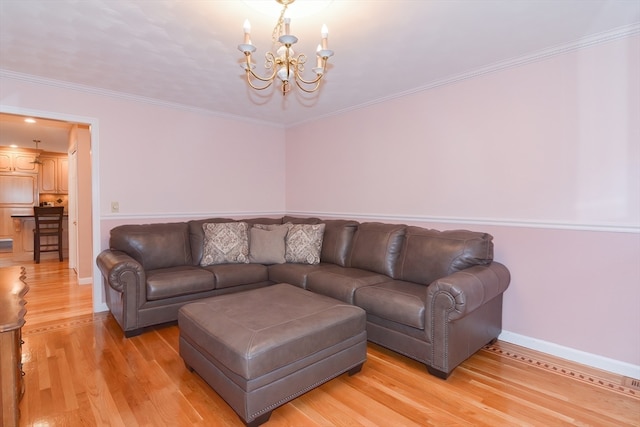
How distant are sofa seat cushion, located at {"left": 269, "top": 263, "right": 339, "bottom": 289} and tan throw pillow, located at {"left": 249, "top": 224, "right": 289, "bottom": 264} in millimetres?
117

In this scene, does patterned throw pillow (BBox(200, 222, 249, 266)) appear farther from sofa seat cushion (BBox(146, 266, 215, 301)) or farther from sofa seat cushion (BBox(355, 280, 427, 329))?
sofa seat cushion (BBox(355, 280, 427, 329))

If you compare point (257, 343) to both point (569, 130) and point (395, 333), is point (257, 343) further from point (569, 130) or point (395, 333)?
point (569, 130)

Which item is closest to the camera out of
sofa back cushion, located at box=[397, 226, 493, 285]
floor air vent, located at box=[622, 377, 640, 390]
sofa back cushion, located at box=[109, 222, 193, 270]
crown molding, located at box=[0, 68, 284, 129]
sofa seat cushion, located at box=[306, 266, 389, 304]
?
floor air vent, located at box=[622, 377, 640, 390]

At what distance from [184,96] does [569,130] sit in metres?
3.70

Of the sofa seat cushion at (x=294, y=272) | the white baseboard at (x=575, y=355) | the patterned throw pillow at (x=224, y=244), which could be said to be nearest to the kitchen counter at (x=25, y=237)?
the patterned throw pillow at (x=224, y=244)

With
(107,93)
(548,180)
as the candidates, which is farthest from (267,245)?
(548,180)

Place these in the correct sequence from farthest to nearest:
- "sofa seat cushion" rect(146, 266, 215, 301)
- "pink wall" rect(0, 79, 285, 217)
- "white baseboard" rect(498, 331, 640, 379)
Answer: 1. "pink wall" rect(0, 79, 285, 217)
2. "sofa seat cushion" rect(146, 266, 215, 301)
3. "white baseboard" rect(498, 331, 640, 379)

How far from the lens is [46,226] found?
677cm

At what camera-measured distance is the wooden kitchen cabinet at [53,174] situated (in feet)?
25.6

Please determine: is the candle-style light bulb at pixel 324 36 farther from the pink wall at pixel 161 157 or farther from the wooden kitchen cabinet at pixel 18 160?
the wooden kitchen cabinet at pixel 18 160

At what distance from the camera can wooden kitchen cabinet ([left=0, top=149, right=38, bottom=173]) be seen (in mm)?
7377

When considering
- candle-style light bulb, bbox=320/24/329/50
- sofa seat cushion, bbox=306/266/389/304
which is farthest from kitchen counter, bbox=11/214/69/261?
candle-style light bulb, bbox=320/24/329/50

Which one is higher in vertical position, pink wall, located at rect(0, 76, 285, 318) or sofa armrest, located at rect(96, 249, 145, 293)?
pink wall, located at rect(0, 76, 285, 318)

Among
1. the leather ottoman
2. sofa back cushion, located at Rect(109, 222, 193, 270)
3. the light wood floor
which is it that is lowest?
the light wood floor
